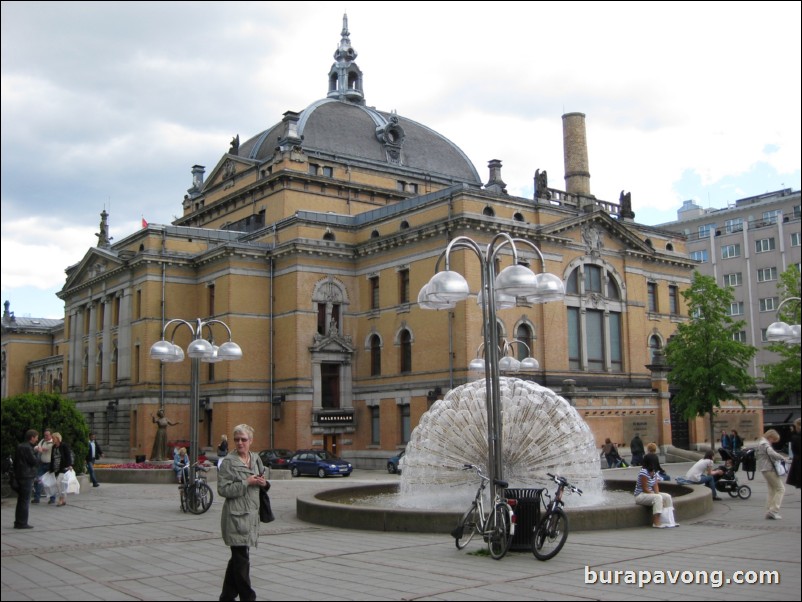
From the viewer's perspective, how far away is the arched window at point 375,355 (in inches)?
1948

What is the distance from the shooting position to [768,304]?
7662 centimetres

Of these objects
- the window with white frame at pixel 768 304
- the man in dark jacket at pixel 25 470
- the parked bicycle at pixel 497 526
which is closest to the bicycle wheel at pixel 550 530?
the parked bicycle at pixel 497 526

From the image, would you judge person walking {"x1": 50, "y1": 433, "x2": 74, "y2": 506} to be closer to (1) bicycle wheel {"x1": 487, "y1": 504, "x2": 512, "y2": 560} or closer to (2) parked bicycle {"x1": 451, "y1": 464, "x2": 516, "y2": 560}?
(2) parked bicycle {"x1": 451, "y1": 464, "x2": 516, "y2": 560}

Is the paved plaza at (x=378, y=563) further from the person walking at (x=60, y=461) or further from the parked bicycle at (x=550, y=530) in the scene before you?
the person walking at (x=60, y=461)

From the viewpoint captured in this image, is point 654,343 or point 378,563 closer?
point 378,563

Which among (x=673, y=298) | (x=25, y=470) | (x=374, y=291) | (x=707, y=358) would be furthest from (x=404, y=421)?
(x=25, y=470)

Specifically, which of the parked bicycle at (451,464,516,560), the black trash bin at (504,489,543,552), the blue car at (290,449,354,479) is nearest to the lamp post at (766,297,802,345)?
the black trash bin at (504,489,543,552)

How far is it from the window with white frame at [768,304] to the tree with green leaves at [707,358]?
3297 centimetres

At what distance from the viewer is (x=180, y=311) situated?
5253 centimetres

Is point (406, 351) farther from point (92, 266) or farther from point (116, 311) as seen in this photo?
point (92, 266)

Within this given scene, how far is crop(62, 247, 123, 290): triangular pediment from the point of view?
55594 mm

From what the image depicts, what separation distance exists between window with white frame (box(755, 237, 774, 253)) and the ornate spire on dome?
38154 millimetres

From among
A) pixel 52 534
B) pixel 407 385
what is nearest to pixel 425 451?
pixel 52 534

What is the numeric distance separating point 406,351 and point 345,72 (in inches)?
1388
